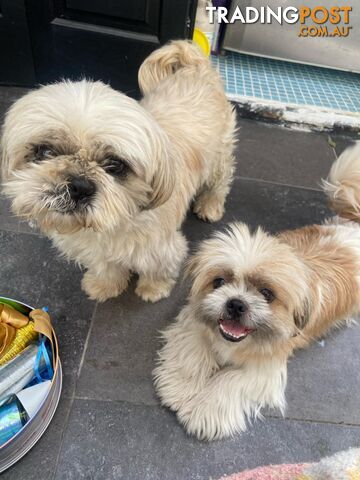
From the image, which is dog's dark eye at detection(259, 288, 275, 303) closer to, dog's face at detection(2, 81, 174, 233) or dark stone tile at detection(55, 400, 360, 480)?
dog's face at detection(2, 81, 174, 233)

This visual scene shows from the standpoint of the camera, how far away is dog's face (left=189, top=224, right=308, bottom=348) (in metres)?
1.37

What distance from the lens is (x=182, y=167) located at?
1.70 meters

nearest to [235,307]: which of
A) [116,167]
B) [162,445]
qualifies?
[116,167]

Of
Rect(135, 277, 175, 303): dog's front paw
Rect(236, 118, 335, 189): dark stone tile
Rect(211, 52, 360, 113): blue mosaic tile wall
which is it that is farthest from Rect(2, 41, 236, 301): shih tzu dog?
Rect(211, 52, 360, 113): blue mosaic tile wall

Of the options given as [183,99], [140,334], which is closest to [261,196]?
[183,99]

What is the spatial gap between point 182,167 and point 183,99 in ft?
1.38

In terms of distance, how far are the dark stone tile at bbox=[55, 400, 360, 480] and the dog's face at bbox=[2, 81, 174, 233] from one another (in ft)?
3.16

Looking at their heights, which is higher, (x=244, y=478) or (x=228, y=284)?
(x=228, y=284)

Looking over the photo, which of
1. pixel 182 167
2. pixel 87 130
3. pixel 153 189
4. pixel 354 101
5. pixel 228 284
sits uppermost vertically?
pixel 87 130

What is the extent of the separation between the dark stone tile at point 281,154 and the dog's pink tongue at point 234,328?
5.60ft

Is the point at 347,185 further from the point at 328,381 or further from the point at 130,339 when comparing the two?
the point at 130,339

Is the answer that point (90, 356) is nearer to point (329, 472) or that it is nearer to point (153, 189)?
point (153, 189)

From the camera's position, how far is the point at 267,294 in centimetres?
142

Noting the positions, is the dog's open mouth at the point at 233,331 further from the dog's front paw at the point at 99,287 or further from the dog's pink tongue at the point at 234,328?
the dog's front paw at the point at 99,287
